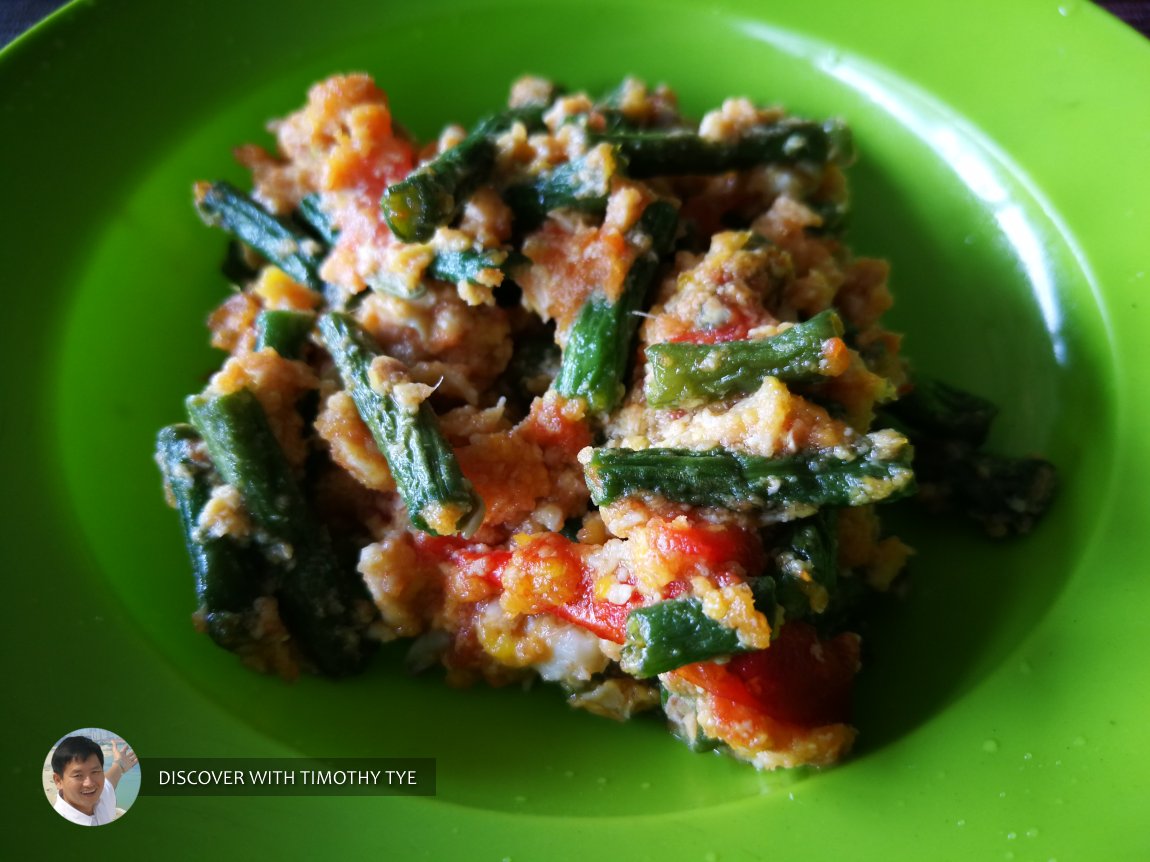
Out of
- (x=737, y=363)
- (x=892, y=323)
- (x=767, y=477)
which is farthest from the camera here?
(x=892, y=323)

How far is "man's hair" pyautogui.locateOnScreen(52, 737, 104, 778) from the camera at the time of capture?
6.50ft

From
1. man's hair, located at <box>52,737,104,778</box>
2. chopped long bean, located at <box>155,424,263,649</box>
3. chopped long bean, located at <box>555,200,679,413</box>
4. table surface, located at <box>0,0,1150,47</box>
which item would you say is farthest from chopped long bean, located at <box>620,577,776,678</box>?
table surface, located at <box>0,0,1150,47</box>

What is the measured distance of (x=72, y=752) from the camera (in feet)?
6.59

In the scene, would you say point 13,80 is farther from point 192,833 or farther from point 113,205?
point 192,833

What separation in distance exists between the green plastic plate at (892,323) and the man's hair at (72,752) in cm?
5

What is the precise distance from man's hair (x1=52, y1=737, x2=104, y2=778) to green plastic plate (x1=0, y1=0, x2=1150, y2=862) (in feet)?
0.15

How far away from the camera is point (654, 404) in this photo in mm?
2244

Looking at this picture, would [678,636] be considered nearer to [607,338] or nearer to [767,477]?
[767,477]

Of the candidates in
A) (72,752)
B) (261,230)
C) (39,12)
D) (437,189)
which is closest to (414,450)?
(437,189)

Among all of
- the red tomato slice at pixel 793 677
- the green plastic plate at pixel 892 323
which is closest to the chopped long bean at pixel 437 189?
the green plastic plate at pixel 892 323

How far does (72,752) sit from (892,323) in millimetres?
2694

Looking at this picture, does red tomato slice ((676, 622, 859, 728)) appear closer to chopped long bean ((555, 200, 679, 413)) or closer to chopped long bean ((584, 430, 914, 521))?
chopped long bean ((584, 430, 914, 521))

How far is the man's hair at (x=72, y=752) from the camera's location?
198cm

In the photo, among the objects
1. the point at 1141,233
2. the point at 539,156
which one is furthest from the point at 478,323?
the point at 1141,233
